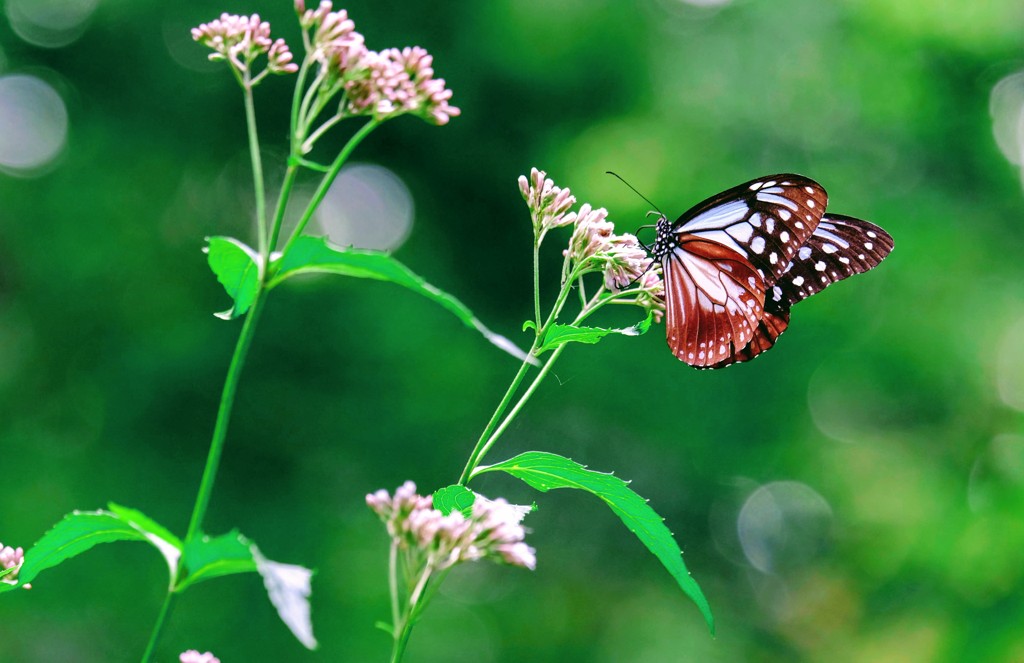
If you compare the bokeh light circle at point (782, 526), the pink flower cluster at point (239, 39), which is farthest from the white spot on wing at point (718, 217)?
the bokeh light circle at point (782, 526)

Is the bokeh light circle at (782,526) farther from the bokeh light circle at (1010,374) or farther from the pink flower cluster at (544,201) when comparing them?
the pink flower cluster at (544,201)

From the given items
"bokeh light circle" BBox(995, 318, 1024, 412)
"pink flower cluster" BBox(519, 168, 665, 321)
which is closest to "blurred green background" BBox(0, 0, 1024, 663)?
"bokeh light circle" BBox(995, 318, 1024, 412)

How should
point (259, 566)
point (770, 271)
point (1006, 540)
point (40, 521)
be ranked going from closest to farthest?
point (259, 566)
point (770, 271)
point (1006, 540)
point (40, 521)

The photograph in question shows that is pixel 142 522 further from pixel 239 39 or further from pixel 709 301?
pixel 709 301

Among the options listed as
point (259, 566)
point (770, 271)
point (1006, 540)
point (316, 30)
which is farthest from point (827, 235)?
point (1006, 540)

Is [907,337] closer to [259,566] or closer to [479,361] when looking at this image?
[479,361]

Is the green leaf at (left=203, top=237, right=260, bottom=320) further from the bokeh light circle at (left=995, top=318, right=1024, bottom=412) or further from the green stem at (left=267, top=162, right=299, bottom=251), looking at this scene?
the bokeh light circle at (left=995, top=318, right=1024, bottom=412)
